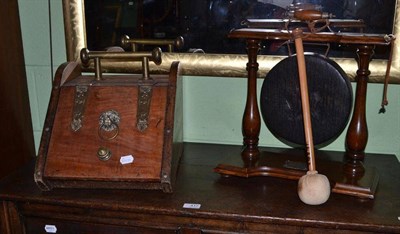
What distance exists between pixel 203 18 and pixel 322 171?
63 centimetres

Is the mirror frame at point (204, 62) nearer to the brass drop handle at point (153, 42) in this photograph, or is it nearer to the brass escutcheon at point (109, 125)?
the brass drop handle at point (153, 42)

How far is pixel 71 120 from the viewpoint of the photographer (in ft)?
3.92

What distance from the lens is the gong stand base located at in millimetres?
1146

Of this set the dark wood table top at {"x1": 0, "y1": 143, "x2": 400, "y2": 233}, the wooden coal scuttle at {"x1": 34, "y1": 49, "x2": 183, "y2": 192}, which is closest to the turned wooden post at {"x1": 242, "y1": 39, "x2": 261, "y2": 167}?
the dark wood table top at {"x1": 0, "y1": 143, "x2": 400, "y2": 233}

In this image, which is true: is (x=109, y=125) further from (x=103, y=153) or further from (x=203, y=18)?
(x=203, y=18)

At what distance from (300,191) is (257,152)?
1.07 feet

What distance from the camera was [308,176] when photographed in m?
1.09

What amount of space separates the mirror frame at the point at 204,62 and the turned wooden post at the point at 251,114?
0.15 metres

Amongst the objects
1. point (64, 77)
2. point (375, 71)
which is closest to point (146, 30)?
point (64, 77)

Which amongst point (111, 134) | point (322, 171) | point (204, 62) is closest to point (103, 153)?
point (111, 134)

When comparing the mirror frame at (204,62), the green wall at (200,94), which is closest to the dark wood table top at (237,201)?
the green wall at (200,94)

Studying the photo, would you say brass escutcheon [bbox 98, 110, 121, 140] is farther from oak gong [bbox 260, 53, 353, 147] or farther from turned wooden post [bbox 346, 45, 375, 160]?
turned wooden post [bbox 346, 45, 375, 160]

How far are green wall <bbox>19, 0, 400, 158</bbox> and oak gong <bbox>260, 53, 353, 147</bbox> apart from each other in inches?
10.6

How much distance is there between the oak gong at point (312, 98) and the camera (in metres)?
1.20
